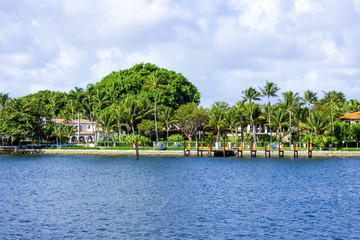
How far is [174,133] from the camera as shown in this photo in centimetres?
10625

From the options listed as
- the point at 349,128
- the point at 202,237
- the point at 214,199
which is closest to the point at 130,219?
the point at 202,237

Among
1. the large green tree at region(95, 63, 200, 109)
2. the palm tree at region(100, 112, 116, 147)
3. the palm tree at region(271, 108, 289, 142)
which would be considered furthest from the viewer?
the large green tree at region(95, 63, 200, 109)

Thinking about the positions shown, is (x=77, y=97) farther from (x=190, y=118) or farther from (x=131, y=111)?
(x=190, y=118)

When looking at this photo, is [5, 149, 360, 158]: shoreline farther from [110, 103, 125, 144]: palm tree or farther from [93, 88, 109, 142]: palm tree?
[93, 88, 109, 142]: palm tree

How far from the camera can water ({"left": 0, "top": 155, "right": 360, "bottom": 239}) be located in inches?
1053

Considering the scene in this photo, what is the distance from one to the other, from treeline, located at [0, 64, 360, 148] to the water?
35382mm

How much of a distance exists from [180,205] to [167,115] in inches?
2542

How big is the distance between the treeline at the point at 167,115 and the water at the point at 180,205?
35.4m

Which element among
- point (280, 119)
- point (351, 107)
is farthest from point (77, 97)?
point (351, 107)

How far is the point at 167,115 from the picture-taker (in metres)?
99.2

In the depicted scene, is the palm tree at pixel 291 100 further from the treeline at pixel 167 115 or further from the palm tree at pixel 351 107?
the palm tree at pixel 351 107

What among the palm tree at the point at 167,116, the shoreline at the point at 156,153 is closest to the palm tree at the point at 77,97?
the shoreline at the point at 156,153

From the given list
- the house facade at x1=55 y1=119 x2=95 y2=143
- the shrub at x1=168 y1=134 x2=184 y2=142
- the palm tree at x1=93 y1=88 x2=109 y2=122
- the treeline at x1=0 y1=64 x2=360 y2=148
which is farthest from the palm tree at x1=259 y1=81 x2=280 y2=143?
the house facade at x1=55 y1=119 x2=95 y2=143

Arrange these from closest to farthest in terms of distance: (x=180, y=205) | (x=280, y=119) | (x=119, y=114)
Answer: (x=180, y=205) < (x=280, y=119) < (x=119, y=114)
